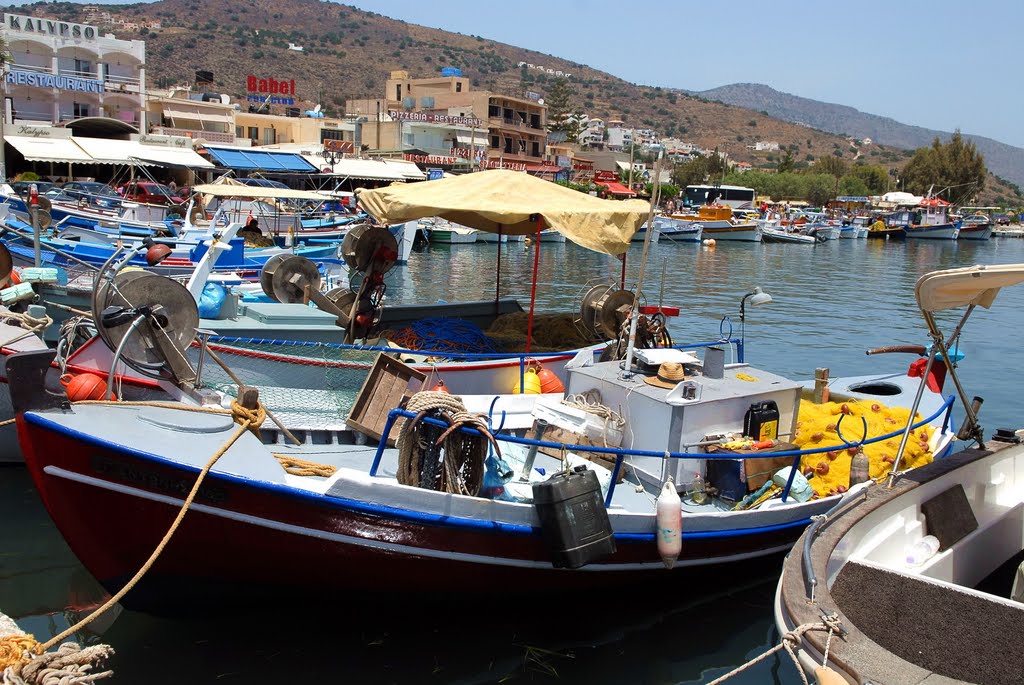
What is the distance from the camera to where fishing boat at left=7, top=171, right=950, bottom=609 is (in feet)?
20.1

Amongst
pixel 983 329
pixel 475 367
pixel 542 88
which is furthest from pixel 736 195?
pixel 542 88

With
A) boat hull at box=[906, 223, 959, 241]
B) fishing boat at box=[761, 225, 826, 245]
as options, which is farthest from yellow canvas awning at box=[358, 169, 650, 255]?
boat hull at box=[906, 223, 959, 241]

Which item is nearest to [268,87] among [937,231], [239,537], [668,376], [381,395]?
[937,231]

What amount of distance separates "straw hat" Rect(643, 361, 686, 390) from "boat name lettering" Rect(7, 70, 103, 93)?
178 feet

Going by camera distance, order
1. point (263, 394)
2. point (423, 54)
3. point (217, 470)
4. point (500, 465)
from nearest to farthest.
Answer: point (217, 470)
point (500, 465)
point (263, 394)
point (423, 54)

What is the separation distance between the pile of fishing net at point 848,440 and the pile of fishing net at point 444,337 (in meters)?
3.93

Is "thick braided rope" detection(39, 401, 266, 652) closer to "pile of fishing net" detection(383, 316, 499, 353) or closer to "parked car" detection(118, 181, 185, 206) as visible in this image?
"pile of fishing net" detection(383, 316, 499, 353)

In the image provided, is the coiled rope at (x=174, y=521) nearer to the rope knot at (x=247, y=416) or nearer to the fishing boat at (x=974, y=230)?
the rope knot at (x=247, y=416)

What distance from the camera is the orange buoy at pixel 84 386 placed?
7.96m

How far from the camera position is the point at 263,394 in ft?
30.3

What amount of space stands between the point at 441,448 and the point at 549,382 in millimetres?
3239

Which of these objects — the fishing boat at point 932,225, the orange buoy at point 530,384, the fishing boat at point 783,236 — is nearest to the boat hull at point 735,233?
the fishing boat at point 783,236

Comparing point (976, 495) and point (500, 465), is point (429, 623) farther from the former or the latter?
point (976, 495)

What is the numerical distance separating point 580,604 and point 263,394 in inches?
164
